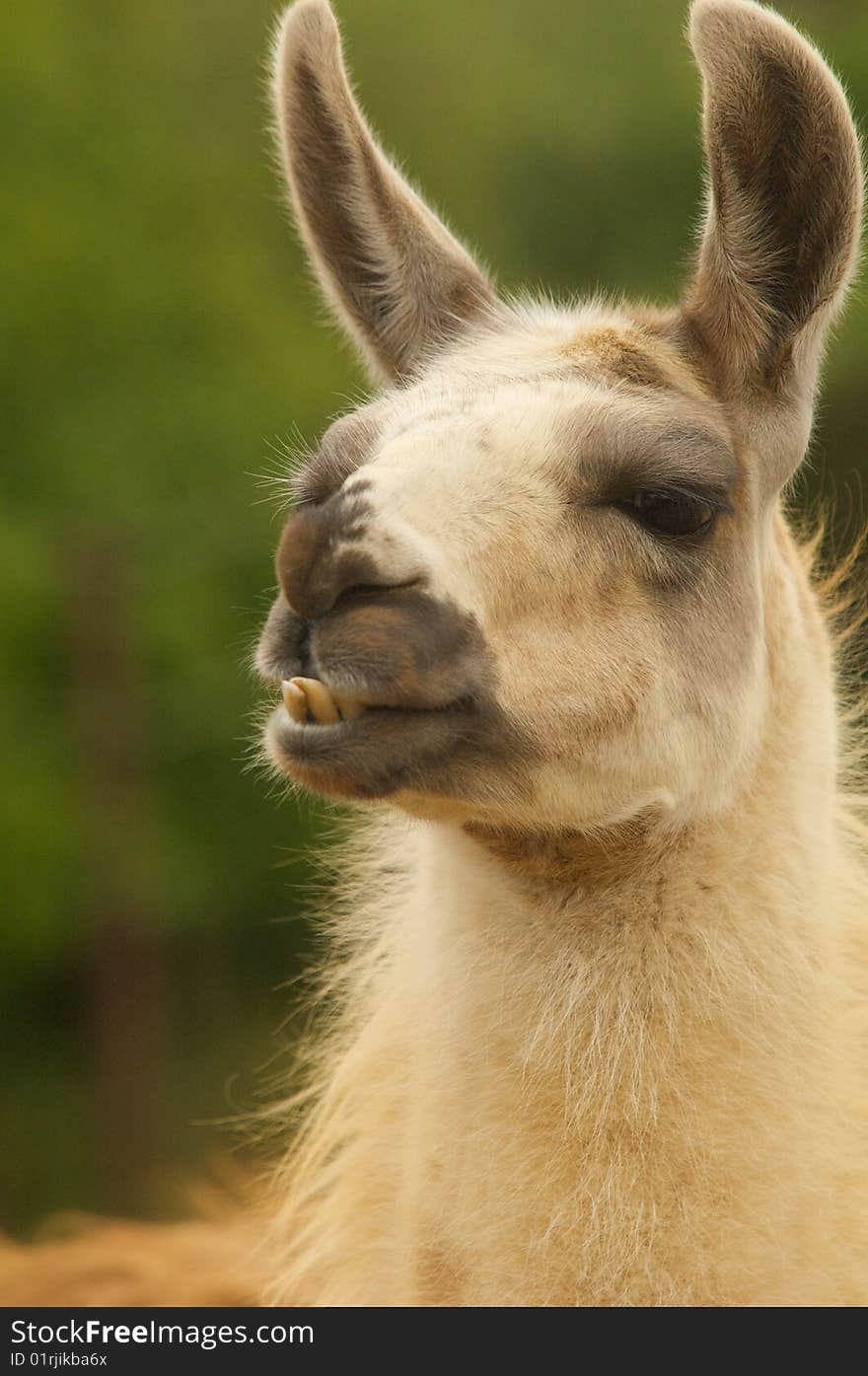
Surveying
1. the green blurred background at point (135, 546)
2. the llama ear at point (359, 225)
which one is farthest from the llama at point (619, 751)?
the green blurred background at point (135, 546)

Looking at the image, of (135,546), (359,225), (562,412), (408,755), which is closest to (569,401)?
(562,412)

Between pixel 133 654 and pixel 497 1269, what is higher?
pixel 133 654

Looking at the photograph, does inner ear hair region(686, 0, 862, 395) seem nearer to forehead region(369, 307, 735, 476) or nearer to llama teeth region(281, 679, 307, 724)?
forehead region(369, 307, 735, 476)

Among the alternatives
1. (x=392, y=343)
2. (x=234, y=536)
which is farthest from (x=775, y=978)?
(x=234, y=536)

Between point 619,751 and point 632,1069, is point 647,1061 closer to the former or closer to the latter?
point 632,1069

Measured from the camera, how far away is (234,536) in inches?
340

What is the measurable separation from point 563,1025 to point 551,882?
237 millimetres

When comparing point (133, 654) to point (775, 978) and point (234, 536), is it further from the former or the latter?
point (775, 978)

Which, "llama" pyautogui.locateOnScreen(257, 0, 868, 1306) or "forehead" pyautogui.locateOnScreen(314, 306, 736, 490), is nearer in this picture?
"llama" pyautogui.locateOnScreen(257, 0, 868, 1306)

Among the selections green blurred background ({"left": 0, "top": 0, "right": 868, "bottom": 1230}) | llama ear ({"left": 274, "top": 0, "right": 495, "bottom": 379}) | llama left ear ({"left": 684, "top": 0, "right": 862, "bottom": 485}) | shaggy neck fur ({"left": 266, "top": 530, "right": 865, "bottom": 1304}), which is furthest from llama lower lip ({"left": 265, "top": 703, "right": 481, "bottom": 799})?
green blurred background ({"left": 0, "top": 0, "right": 868, "bottom": 1230})

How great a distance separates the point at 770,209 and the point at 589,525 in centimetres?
68

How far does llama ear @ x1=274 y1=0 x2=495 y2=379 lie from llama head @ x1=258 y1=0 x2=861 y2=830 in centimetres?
4

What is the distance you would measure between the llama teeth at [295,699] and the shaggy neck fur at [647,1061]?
463 mm

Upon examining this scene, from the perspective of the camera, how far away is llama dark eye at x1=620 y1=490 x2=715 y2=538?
8.97 feet
